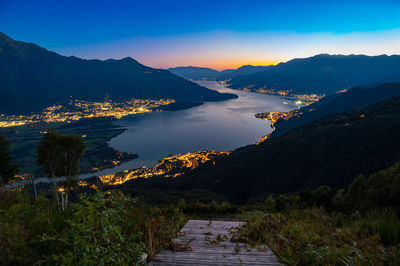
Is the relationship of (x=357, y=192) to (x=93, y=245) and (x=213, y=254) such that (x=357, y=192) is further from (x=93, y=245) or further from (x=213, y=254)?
(x=93, y=245)

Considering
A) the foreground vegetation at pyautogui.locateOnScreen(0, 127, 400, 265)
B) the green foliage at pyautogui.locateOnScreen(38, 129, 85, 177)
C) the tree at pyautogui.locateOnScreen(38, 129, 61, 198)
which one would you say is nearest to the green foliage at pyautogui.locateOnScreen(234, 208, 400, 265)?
the foreground vegetation at pyautogui.locateOnScreen(0, 127, 400, 265)

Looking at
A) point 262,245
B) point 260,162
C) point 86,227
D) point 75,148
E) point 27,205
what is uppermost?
point 86,227

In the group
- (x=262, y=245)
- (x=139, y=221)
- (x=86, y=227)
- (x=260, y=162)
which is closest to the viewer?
(x=86, y=227)

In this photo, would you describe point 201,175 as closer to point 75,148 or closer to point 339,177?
point 339,177

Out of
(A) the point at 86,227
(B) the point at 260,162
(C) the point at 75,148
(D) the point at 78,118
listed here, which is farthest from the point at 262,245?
(D) the point at 78,118

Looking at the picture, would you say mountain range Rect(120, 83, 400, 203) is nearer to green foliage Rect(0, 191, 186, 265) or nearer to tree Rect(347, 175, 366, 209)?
tree Rect(347, 175, 366, 209)

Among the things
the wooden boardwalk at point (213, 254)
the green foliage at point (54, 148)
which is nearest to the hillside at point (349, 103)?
the green foliage at point (54, 148)

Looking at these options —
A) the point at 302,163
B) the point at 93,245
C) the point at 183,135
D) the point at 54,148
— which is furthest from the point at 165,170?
the point at 93,245
